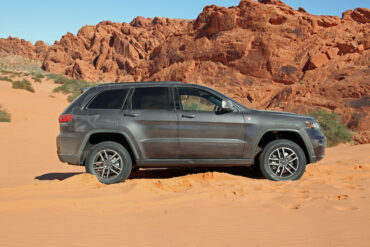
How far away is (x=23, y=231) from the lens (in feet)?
11.5

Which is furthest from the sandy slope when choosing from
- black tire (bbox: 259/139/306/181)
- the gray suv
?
the gray suv

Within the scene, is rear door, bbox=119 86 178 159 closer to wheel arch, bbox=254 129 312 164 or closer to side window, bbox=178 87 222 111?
side window, bbox=178 87 222 111

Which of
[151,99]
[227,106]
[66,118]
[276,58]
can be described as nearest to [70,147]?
[66,118]

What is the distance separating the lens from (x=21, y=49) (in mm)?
85312

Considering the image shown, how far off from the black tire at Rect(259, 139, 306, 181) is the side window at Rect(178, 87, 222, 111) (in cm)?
111

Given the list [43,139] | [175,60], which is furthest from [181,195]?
[175,60]

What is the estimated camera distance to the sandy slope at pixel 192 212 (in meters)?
3.32

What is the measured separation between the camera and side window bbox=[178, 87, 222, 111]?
19.9ft

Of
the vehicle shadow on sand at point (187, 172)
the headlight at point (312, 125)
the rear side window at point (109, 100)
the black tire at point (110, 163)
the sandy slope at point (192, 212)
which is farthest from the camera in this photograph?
the vehicle shadow on sand at point (187, 172)

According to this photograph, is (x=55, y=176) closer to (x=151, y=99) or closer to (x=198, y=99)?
(x=151, y=99)

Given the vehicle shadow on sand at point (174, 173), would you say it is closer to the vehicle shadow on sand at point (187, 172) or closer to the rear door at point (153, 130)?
the vehicle shadow on sand at point (187, 172)

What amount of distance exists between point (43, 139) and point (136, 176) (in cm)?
766

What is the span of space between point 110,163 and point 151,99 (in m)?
1.23

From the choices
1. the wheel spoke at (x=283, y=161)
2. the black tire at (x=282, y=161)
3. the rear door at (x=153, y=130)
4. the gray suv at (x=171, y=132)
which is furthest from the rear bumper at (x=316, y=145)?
the rear door at (x=153, y=130)
